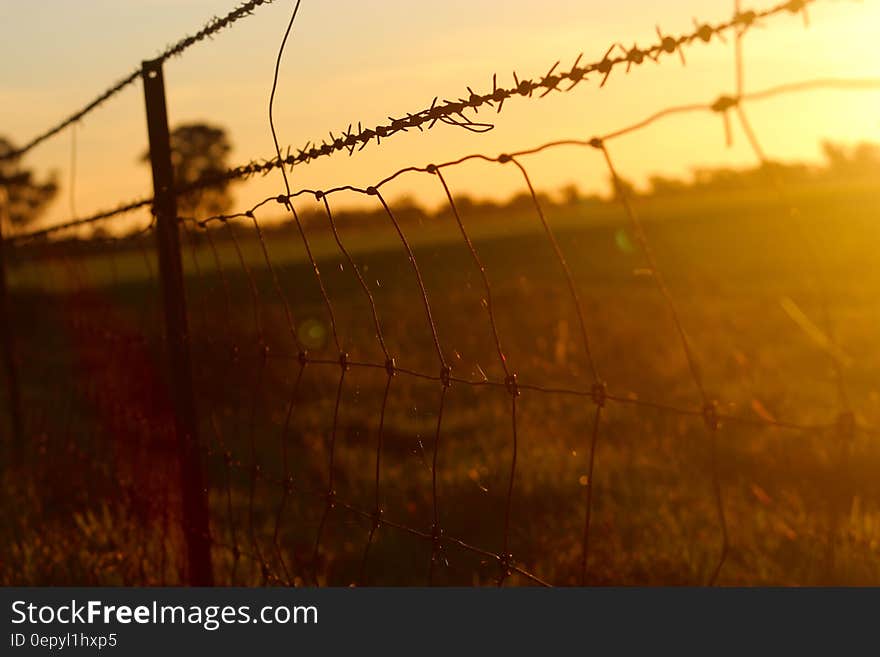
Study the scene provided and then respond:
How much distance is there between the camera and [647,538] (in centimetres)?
395

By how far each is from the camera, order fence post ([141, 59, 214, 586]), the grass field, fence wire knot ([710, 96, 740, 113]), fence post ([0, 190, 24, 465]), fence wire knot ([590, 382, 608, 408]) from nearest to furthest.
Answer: fence wire knot ([710, 96, 740, 113])
fence wire knot ([590, 382, 608, 408])
fence post ([141, 59, 214, 586])
the grass field
fence post ([0, 190, 24, 465])

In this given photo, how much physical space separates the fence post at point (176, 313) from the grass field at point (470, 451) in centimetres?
9

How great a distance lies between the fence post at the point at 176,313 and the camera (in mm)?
3148

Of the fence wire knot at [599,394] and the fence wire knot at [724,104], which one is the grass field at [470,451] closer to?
the fence wire knot at [599,394]

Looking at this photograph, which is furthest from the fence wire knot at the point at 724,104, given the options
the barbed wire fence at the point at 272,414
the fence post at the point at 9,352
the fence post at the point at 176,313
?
the fence post at the point at 9,352

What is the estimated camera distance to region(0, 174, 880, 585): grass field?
354 centimetres

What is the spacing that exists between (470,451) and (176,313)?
8.81ft

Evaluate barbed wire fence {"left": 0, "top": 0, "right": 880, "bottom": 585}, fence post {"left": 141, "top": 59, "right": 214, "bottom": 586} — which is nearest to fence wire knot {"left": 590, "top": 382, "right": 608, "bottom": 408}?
barbed wire fence {"left": 0, "top": 0, "right": 880, "bottom": 585}

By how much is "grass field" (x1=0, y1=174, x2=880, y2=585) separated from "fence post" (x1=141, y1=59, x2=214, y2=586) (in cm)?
9

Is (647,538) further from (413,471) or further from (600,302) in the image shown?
(600,302)

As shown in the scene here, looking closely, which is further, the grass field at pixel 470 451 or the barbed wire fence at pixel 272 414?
the grass field at pixel 470 451

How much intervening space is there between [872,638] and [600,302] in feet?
35.4

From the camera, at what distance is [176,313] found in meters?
3.18

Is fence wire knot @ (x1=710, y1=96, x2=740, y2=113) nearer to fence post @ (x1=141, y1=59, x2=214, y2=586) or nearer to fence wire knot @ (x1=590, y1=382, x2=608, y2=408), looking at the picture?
fence wire knot @ (x1=590, y1=382, x2=608, y2=408)
